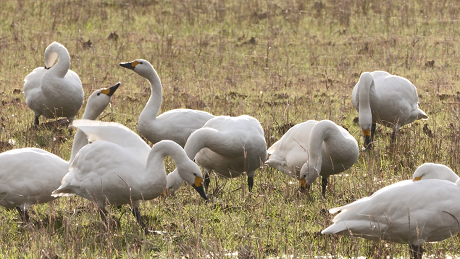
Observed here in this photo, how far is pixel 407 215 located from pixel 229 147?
7.14 feet

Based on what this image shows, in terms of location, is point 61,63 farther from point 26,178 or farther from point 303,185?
point 303,185

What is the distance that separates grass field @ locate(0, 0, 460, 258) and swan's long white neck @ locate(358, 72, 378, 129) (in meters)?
0.40

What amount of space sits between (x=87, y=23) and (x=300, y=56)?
19.7ft

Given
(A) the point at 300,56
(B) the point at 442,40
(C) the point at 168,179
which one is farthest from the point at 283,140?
(B) the point at 442,40

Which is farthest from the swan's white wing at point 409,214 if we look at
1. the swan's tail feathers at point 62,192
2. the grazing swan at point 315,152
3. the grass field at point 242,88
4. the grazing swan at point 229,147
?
the swan's tail feathers at point 62,192

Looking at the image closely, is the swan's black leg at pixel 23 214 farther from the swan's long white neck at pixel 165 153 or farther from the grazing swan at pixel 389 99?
the grazing swan at pixel 389 99

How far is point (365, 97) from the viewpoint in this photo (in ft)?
26.0

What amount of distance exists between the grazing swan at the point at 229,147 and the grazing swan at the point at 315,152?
0.29 meters

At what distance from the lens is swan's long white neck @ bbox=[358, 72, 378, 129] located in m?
7.63

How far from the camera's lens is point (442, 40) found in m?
15.3

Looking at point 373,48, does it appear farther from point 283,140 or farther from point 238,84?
point 283,140

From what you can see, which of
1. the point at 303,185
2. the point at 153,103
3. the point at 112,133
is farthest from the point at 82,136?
the point at 303,185

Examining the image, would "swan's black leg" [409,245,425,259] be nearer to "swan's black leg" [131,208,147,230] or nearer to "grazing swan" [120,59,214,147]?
"swan's black leg" [131,208,147,230]

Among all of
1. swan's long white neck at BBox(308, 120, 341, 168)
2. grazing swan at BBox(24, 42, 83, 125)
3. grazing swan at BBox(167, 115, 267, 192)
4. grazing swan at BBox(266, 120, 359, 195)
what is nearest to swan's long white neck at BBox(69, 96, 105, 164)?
grazing swan at BBox(167, 115, 267, 192)
